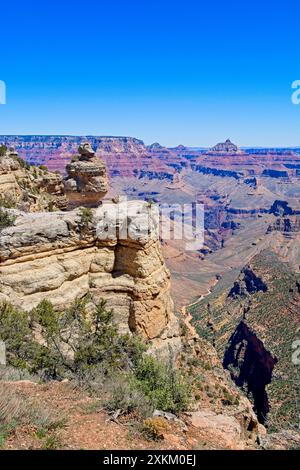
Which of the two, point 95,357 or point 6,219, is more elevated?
point 6,219

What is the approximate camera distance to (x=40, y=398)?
486 inches

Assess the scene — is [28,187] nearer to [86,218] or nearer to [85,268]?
[86,218]

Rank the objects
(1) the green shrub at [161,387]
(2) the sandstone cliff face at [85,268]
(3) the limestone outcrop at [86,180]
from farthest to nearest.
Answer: (3) the limestone outcrop at [86,180] → (2) the sandstone cliff face at [85,268] → (1) the green shrub at [161,387]

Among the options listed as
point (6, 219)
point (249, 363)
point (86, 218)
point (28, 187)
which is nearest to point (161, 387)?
point (86, 218)

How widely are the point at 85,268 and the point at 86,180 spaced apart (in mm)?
18465

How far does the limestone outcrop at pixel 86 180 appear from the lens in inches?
1497

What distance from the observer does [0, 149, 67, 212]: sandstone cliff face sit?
102ft

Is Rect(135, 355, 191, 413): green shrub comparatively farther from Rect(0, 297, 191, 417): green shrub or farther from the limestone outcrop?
the limestone outcrop

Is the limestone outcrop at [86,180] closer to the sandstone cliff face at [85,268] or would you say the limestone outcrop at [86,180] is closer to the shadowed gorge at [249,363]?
the sandstone cliff face at [85,268]

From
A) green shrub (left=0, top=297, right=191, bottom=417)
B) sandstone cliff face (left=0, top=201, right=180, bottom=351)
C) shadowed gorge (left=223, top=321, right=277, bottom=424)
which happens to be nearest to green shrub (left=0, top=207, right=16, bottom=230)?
sandstone cliff face (left=0, top=201, right=180, bottom=351)

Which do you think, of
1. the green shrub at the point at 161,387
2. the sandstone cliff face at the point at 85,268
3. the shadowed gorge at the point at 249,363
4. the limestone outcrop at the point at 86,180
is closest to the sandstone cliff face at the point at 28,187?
the limestone outcrop at the point at 86,180

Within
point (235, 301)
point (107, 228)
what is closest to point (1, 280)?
point (107, 228)

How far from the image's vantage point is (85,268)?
2119 cm

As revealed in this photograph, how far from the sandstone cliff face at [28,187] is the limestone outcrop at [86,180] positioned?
178 centimetres
